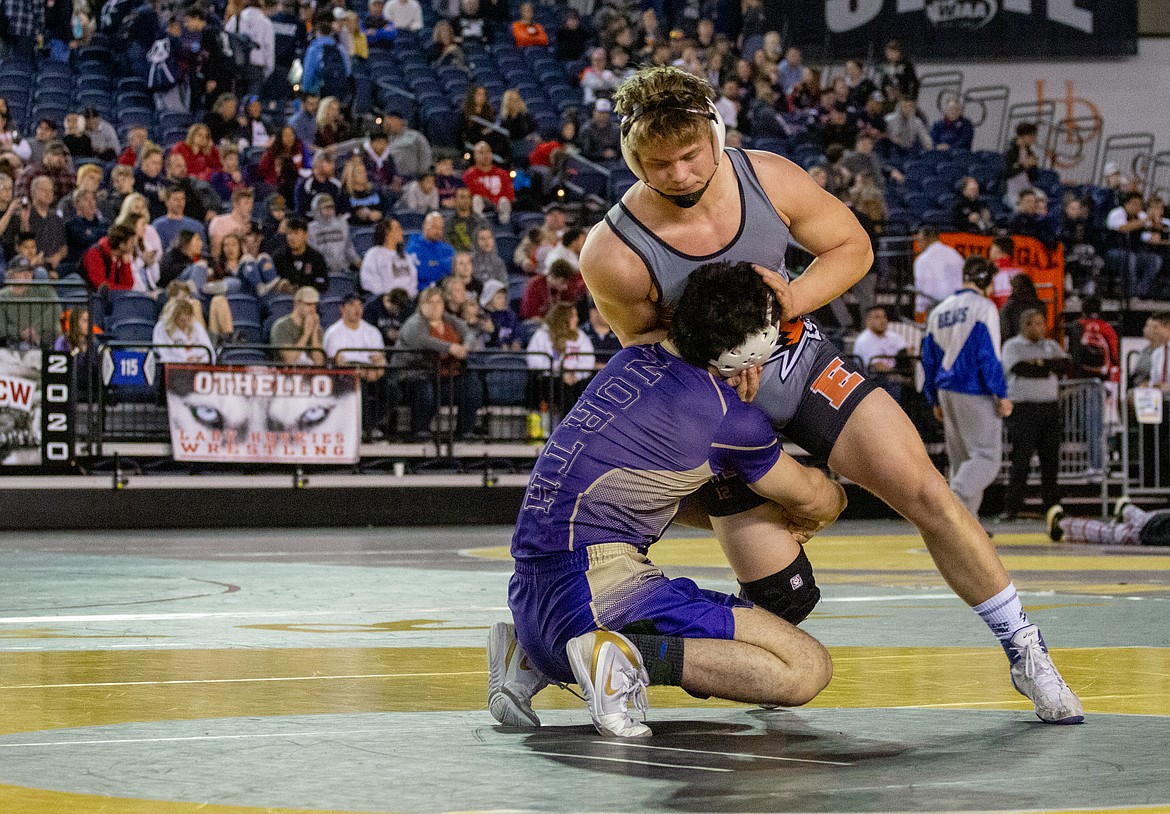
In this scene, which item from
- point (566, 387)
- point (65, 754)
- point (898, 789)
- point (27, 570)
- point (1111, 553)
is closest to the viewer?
point (898, 789)

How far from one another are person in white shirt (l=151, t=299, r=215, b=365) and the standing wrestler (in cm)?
816

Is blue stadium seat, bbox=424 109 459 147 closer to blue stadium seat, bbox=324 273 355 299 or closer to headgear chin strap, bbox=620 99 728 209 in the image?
blue stadium seat, bbox=324 273 355 299

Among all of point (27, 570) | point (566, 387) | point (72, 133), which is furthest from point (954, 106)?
point (27, 570)

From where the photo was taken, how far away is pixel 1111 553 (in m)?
9.38

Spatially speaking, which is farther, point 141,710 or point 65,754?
point 141,710

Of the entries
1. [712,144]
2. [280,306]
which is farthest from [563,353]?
[712,144]

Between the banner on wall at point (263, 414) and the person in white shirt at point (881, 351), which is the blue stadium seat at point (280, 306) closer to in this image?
the banner on wall at point (263, 414)

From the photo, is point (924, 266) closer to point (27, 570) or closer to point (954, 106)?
point (954, 106)

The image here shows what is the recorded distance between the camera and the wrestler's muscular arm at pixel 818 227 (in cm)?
387

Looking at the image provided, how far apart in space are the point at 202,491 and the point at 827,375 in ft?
29.1

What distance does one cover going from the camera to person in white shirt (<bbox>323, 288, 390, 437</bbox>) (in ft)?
39.5

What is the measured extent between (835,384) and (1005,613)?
2.08 ft

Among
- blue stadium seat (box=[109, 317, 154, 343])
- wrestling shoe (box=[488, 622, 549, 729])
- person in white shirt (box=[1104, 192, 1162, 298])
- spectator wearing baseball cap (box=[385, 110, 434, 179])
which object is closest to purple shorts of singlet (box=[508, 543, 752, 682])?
wrestling shoe (box=[488, 622, 549, 729])

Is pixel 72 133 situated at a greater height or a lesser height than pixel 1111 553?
greater
